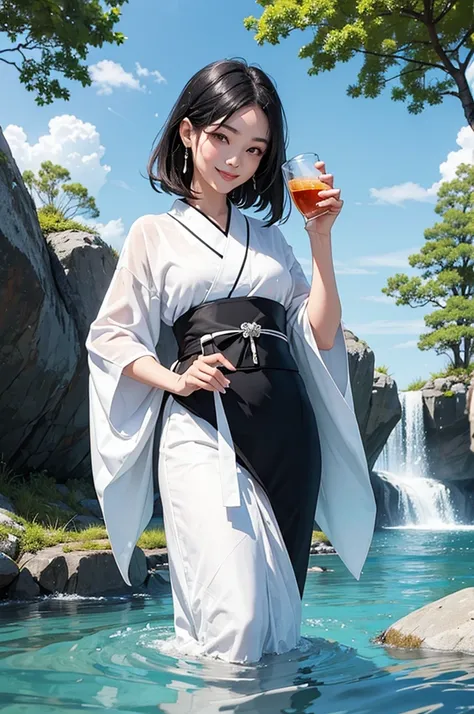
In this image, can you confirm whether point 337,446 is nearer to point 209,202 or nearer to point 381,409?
point 209,202

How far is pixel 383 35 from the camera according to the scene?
1474cm

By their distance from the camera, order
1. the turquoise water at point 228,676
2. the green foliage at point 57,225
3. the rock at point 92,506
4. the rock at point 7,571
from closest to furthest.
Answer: the turquoise water at point 228,676
the rock at point 7,571
the rock at point 92,506
the green foliage at point 57,225

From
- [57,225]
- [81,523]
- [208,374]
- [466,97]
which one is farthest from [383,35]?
[208,374]

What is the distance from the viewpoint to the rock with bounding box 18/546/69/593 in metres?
7.39

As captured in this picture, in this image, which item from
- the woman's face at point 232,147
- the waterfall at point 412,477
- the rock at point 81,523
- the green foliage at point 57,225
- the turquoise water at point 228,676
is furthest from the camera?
the waterfall at point 412,477

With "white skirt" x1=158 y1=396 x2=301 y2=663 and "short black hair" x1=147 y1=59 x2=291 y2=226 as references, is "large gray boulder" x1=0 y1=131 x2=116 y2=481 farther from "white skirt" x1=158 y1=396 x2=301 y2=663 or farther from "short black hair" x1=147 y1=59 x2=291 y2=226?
"white skirt" x1=158 y1=396 x2=301 y2=663

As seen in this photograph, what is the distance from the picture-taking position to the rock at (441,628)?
3475 mm

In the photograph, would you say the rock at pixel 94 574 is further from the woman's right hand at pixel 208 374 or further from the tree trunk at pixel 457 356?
the tree trunk at pixel 457 356

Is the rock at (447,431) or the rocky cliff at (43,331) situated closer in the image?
the rocky cliff at (43,331)

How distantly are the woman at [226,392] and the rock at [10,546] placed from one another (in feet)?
18.1

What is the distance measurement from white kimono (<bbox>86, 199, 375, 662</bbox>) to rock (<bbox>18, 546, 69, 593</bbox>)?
4.98m

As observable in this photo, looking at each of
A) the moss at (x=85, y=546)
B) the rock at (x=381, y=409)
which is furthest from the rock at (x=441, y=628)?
the rock at (x=381, y=409)

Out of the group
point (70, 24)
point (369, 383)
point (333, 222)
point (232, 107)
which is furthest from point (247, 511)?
point (369, 383)

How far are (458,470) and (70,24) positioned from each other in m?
18.2
